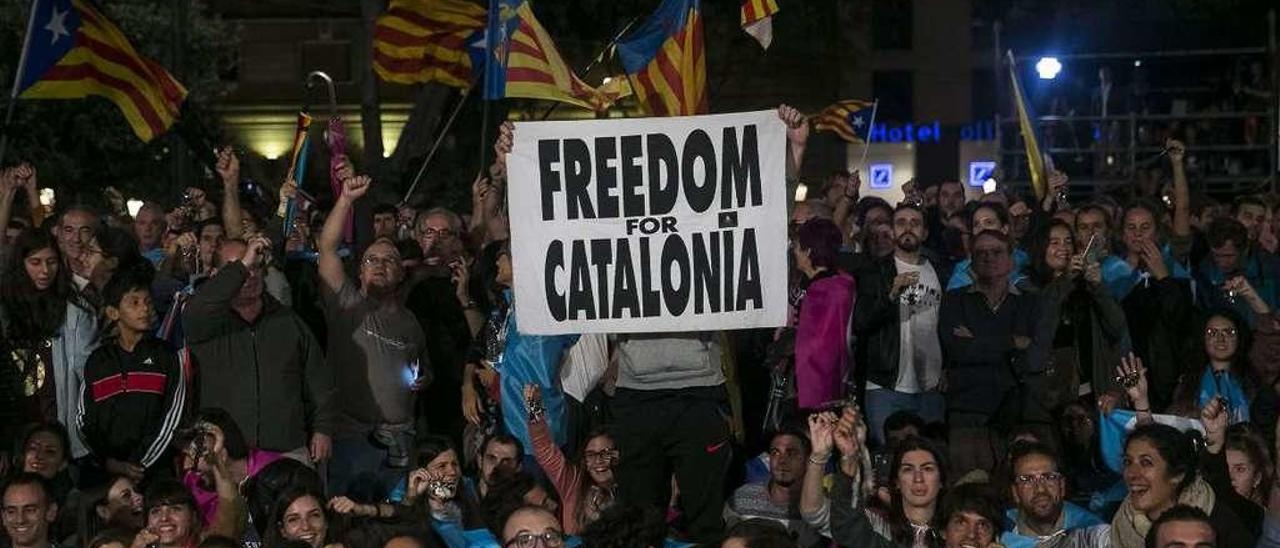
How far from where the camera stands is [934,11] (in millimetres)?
50969

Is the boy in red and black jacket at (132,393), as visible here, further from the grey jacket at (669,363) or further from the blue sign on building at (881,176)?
the blue sign on building at (881,176)

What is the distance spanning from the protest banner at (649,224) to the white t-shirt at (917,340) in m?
1.69

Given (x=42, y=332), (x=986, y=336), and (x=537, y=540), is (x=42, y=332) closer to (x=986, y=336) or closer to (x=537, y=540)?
(x=537, y=540)

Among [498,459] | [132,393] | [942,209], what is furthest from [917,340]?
[132,393]

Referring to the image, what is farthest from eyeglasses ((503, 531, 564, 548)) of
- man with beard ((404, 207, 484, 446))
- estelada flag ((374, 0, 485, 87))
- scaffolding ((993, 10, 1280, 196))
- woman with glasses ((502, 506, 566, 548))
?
scaffolding ((993, 10, 1280, 196))

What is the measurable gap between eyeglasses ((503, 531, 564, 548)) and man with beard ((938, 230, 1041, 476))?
2966 millimetres

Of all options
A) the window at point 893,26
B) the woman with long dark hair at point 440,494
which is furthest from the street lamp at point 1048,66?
the window at point 893,26

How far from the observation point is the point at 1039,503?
382 inches

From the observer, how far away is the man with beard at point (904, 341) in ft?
39.2

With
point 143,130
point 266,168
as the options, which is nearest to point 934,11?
point 266,168

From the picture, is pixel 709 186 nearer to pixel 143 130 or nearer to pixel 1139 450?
pixel 1139 450

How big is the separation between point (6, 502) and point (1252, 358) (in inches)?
232

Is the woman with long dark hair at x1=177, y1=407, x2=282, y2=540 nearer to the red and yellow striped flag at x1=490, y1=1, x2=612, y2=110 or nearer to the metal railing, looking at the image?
the red and yellow striped flag at x1=490, y1=1, x2=612, y2=110

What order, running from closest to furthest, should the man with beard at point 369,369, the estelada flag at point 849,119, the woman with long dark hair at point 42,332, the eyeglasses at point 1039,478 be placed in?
the eyeglasses at point 1039,478, the woman with long dark hair at point 42,332, the man with beard at point 369,369, the estelada flag at point 849,119
